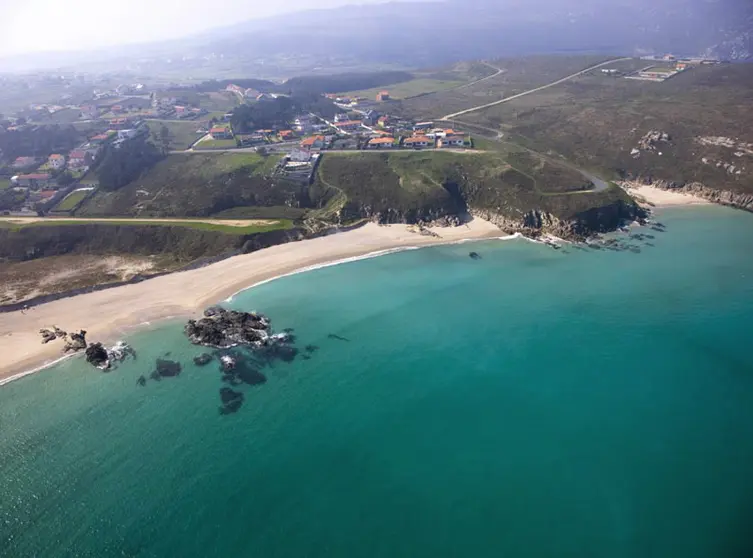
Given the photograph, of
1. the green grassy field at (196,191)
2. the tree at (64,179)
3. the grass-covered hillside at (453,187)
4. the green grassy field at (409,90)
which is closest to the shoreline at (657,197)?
the grass-covered hillside at (453,187)

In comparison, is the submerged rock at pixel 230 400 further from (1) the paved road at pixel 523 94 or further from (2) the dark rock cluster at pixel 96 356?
(1) the paved road at pixel 523 94

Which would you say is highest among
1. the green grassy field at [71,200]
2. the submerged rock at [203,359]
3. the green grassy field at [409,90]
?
the green grassy field at [409,90]

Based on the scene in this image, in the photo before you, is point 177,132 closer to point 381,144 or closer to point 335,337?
point 381,144

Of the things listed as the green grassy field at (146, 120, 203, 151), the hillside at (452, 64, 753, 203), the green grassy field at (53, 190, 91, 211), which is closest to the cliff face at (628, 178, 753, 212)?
the hillside at (452, 64, 753, 203)

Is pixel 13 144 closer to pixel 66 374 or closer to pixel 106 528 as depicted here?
pixel 66 374

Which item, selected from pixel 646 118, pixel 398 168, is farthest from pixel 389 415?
pixel 646 118

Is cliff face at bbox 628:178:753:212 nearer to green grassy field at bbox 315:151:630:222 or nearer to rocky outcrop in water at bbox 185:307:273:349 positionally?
green grassy field at bbox 315:151:630:222

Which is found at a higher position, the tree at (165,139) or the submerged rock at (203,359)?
the tree at (165,139)
